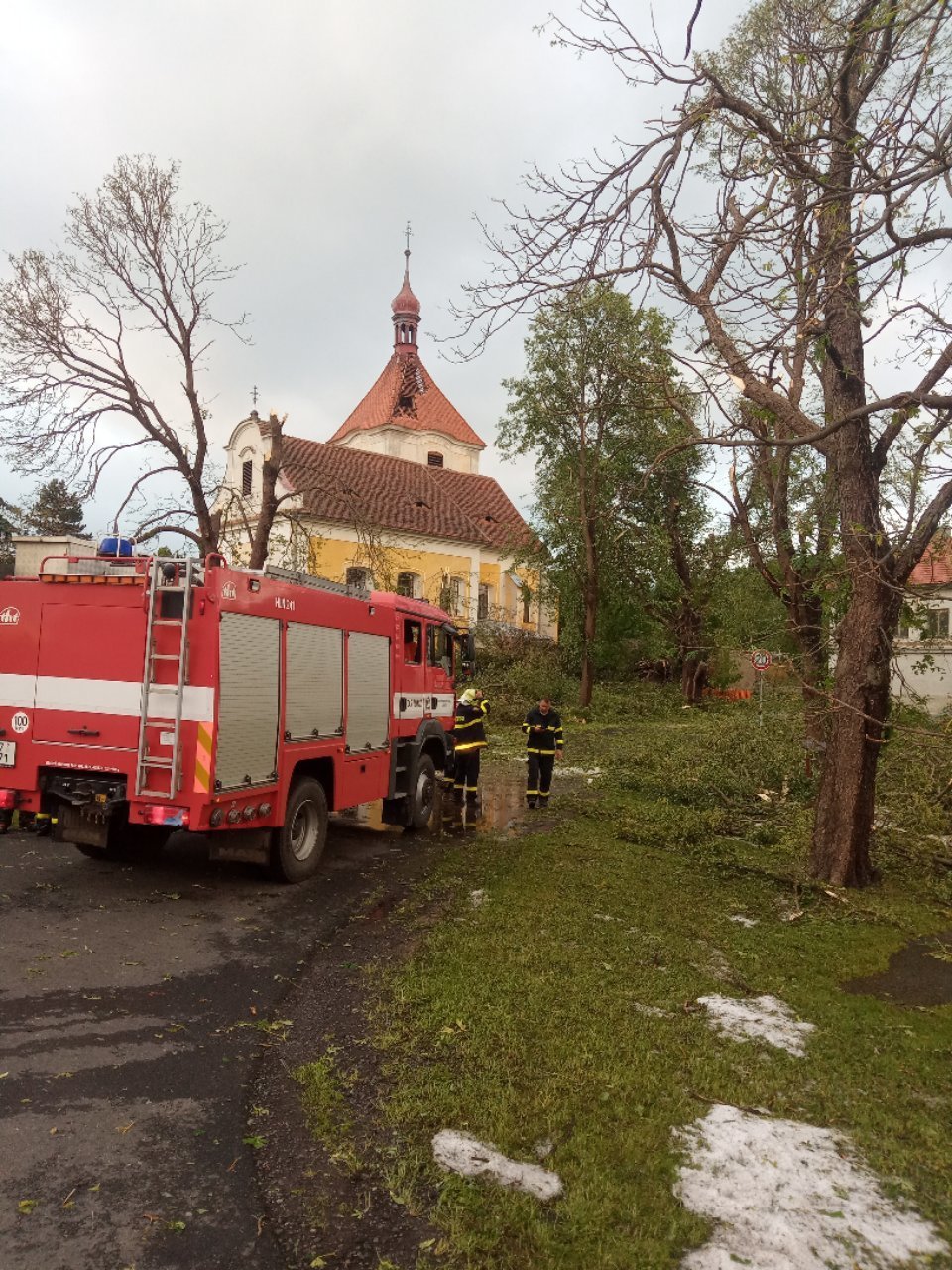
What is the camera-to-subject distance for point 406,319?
47.7m

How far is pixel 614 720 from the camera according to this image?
27734 mm

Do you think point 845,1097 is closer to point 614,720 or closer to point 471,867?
point 471,867

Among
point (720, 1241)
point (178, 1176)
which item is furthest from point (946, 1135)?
point (178, 1176)

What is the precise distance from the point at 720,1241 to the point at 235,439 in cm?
3586

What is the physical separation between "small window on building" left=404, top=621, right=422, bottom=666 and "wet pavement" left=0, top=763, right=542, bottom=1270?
280 cm

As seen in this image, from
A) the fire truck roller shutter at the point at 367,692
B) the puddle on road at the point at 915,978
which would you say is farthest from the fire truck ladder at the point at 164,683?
the puddle on road at the point at 915,978

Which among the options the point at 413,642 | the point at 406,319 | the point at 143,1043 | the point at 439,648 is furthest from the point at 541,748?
the point at 406,319

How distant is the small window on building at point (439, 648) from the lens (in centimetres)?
1123

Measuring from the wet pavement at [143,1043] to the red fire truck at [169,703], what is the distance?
57 centimetres

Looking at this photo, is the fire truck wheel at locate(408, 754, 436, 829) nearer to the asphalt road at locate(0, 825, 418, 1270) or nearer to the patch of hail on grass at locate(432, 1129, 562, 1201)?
the asphalt road at locate(0, 825, 418, 1270)

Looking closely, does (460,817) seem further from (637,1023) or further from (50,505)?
(50,505)

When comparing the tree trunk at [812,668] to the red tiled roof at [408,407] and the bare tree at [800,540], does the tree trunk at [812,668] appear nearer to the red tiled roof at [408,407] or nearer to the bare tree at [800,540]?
the bare tree at [800,540]

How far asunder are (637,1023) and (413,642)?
21.4 feet

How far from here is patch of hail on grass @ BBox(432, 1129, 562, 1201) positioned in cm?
325
